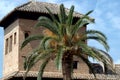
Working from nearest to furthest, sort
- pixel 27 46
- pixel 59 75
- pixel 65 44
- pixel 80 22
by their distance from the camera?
1. pixel 65 44
2. pixel 80 22
3. pixel 59 75
4. pixel 27 46

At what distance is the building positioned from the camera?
36219 millimetres

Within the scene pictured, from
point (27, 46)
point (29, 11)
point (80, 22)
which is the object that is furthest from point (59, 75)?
point (80, 22)

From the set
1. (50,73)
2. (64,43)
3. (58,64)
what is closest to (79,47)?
(64,43)

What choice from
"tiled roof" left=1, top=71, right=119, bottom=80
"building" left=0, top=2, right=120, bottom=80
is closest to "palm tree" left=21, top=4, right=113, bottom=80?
"tiled roof" left=1, top=71, right=119, bottom=80

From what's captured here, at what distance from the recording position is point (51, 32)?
28.3 meters

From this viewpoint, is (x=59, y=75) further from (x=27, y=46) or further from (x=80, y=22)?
(x=80, y=22)

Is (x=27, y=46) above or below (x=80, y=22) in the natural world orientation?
below

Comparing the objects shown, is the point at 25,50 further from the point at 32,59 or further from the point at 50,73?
the point at 32,59

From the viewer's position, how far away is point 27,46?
36.9 meters

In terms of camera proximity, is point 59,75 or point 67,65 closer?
point 67,65

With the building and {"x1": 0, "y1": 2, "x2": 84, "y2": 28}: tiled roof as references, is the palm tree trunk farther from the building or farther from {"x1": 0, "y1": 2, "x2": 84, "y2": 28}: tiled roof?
{"x1": 0, "y1": 2, "x2": 84, "y2": 28}: tiled roof

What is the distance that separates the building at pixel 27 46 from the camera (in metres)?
36.2

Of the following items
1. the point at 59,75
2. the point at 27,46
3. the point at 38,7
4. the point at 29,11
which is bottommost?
the point at 59,75

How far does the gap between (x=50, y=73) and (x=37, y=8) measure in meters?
5.42
